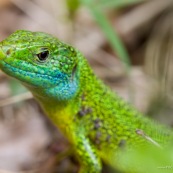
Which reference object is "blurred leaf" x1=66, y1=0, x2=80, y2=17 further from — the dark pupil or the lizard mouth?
the lizard mouth

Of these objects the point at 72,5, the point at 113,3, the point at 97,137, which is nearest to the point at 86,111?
the point at 97,137

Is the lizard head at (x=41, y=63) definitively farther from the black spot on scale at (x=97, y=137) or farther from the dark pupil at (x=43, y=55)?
the black spot on scale at (x=97, y=137)

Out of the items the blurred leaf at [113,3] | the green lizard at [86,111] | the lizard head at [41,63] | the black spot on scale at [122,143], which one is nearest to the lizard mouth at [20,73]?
the lizard head at [41,63]

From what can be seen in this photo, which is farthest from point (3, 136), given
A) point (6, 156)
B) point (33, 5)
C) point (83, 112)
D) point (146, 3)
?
point (146, 3)

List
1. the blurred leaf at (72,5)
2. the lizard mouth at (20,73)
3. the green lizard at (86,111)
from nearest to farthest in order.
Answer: the lizard mouth at (20,73)
the green lizard at (86,111)
the blurred leaf at (72,5)

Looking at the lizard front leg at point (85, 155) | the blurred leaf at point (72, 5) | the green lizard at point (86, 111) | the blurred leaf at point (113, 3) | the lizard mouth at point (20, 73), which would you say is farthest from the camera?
the blurred leaf at point (72, 5)

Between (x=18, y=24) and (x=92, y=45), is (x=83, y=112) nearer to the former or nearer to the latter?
→ (x=92, y=45)

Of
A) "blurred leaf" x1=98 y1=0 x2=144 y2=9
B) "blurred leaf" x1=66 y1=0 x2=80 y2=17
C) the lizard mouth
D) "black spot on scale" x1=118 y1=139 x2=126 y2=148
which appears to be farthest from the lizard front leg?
"blurred leaf" x1=66 y1=0 x2=80 y2=17

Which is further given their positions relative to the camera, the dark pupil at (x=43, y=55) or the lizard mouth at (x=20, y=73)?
the dark pupil at (x=43, y=55)
